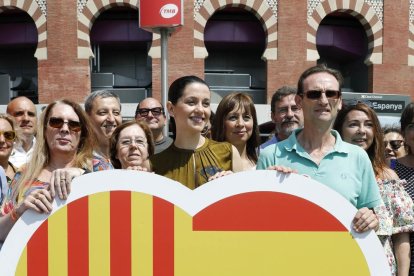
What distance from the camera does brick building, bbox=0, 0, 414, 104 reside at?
16.0 m

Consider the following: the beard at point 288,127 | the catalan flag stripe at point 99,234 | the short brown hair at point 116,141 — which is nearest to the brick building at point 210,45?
the beard at point 288,127

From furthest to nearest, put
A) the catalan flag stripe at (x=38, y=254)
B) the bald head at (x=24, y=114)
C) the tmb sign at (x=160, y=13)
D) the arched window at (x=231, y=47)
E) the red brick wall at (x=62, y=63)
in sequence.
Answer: the arched window at (x=231, y=47)
the red brick wall at (x=62, y=63)
the tmb sign at (x=160, y=13)
the bald head at (x=24, y=114)
the catalan flag stripe at (x=38, y=254)

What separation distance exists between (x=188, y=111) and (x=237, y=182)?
1.81 ft

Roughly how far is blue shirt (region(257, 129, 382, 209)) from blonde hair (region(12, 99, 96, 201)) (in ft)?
3.22

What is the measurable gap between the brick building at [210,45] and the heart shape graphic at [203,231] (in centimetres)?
1364

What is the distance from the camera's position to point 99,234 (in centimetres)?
234

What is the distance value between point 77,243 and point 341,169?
4.27 ft

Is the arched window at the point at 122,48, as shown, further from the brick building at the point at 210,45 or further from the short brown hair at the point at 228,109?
the short brown hair at the point at 228,109

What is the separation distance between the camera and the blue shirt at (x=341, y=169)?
244cm

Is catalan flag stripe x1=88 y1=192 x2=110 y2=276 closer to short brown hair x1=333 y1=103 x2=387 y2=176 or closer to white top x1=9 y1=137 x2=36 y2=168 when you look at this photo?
short brown hair x1=333 y1=103 x2=387 y2=176

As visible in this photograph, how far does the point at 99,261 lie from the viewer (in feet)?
7.67

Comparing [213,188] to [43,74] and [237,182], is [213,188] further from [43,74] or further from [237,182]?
[43,74]

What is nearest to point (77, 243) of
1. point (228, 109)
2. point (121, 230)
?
point (121, 230)

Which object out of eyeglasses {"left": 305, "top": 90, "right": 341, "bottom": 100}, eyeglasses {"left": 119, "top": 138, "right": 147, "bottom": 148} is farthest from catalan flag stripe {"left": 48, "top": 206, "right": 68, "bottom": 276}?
eyeglasses {"left": 305, "top": 90, "right": 341, "bottom": 100}
